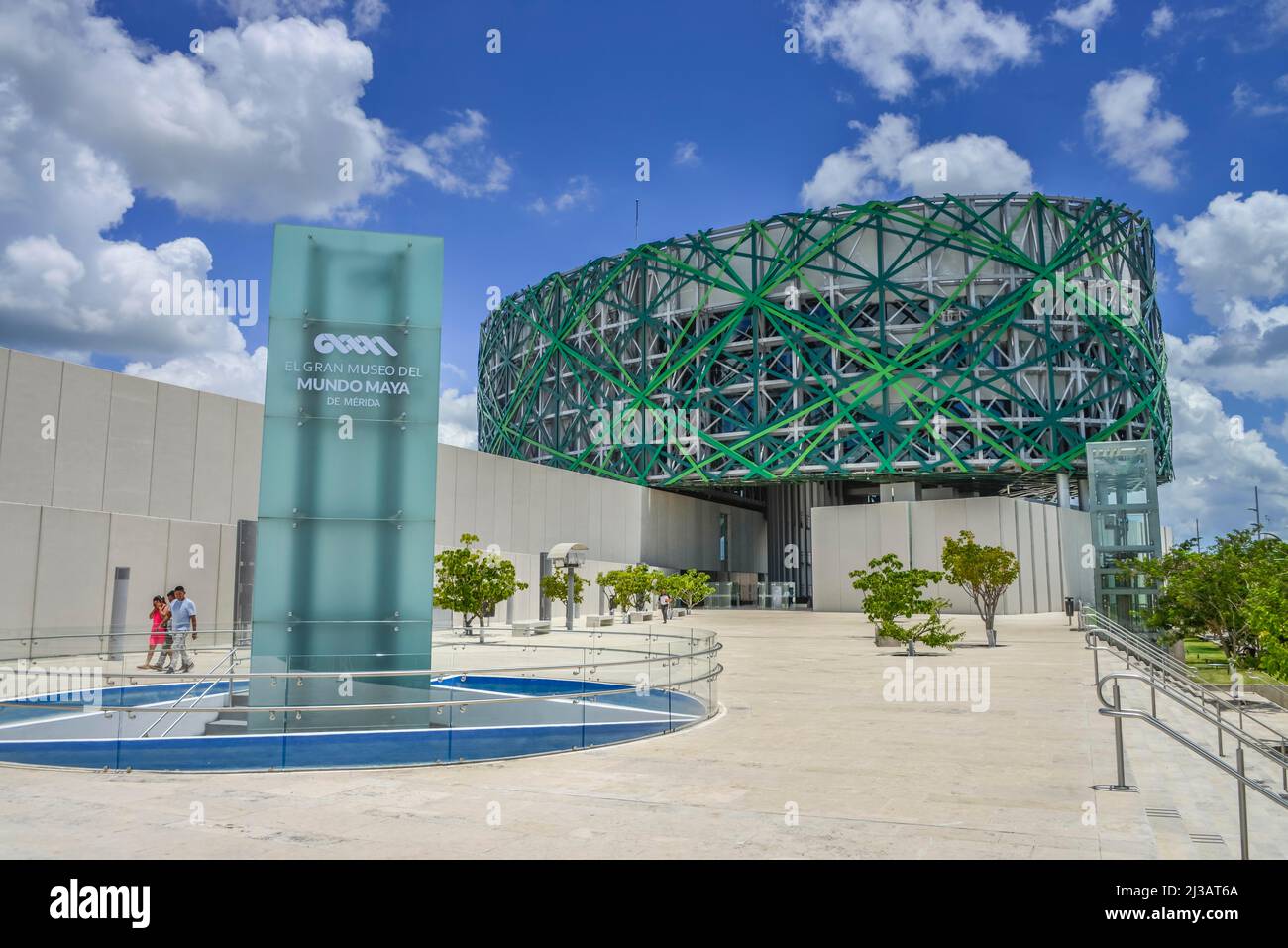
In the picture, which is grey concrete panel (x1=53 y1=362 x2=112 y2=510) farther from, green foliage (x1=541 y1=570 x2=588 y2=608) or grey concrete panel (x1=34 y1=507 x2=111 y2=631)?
green foliage (x1=541 y1=570 x2=588 y2=608)

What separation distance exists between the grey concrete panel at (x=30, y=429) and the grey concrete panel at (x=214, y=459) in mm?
4368

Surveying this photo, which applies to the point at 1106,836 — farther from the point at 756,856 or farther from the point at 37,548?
the point at 37,548

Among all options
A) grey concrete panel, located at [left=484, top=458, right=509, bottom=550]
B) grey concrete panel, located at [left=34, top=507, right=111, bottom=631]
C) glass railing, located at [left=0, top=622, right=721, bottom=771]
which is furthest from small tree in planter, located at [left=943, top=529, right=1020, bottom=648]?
grey concrete panel, located at [left=34, top=507, right=111, bottom=631]

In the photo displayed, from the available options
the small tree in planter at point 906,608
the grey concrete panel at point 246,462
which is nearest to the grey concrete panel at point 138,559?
the grey concrete panel at point 246,462

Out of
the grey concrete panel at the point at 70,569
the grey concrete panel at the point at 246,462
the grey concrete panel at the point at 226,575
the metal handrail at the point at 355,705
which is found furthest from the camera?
the grey concrete panel at the point at 246,462

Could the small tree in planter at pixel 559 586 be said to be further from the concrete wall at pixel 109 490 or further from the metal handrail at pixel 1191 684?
the metal handrail at pixel 1191 684

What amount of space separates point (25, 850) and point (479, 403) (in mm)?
75061

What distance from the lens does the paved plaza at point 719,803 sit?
6.48 metres

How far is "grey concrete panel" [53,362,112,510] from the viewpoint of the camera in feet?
79.6

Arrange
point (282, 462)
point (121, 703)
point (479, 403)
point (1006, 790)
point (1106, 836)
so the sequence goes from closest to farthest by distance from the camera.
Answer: point (1106, 836)
point (1006, 790)
point (121, 703)
point (282, 462)
point (479, 403)

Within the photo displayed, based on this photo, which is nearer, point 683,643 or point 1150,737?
point 1150,737

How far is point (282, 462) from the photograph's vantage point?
13.2m

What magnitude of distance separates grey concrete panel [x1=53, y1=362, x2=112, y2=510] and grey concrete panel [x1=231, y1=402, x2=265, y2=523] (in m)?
4.53
